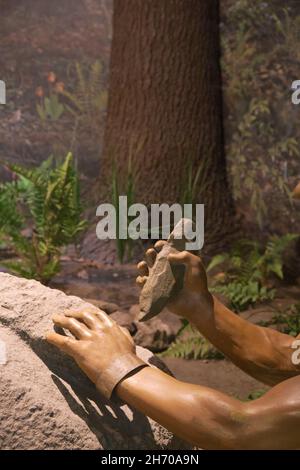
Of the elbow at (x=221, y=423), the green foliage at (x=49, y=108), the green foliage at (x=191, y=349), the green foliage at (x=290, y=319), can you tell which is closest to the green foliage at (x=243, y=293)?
the green foliage at (x=290, y=319)

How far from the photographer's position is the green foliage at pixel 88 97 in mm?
5867

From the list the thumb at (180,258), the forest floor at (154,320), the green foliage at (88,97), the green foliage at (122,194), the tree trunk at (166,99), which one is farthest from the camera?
the green foliage at (88,97)

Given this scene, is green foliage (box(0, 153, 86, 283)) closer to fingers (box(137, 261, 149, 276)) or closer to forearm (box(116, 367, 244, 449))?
fingers (box(137, 261, 149, 276))

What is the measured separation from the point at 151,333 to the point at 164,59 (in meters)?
2.18

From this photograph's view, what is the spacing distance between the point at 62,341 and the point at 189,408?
0.39 metres

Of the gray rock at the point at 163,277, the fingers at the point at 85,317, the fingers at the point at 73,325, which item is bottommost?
the fingers at the point at 73,325

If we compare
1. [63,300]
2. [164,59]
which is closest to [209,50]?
[164,59]

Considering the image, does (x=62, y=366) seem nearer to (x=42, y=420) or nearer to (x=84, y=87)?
(x=42, y=420)

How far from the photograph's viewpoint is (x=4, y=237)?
15.3 ft

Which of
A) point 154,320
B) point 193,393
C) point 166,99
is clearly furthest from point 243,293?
point 193,393

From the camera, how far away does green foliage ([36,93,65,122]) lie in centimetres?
589

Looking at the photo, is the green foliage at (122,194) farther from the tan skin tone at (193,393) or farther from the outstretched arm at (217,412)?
the outstretched arm at (217,412)

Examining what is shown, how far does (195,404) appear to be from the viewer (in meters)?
1.62

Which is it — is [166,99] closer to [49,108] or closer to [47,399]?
[49,108]
